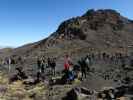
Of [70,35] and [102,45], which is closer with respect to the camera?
[102,45]

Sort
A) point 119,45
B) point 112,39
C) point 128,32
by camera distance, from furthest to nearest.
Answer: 1. point 128,32
2. point 112,39
3. point 119,45

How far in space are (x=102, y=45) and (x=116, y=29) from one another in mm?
19250

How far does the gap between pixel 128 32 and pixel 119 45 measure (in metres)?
15.7

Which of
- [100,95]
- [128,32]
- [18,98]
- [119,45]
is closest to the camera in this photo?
[100,95]

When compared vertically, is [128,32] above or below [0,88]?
above

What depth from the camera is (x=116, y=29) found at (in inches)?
4695

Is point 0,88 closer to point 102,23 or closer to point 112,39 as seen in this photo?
point 112,39

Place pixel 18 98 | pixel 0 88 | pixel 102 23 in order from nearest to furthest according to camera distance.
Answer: pixel 18 98 → pixel 0 88 → pixel 102 23

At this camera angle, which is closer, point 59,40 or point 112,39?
point 112,39

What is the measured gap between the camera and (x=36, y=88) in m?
30.0

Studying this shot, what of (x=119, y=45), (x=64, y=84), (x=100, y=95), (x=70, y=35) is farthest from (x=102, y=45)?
(x=100, y=95)

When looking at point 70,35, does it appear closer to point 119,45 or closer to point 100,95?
point 119,45

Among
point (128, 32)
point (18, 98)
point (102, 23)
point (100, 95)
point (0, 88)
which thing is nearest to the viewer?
point (100, 95)

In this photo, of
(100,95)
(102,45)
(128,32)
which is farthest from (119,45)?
(100,95)
